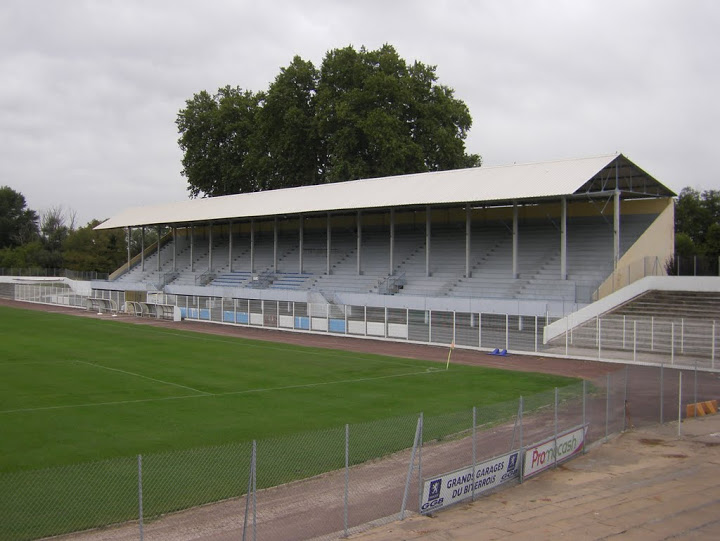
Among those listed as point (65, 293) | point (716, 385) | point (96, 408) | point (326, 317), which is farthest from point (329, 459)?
point (65, 293)

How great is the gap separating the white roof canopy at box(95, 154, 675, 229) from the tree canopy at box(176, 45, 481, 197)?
10.7m

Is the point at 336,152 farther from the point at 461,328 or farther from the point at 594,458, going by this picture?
the point at 594,458

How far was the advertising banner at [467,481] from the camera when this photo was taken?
12.7m

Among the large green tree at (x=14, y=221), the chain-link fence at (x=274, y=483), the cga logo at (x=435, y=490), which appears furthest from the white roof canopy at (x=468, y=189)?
the large green tree at (x=14, y=221)

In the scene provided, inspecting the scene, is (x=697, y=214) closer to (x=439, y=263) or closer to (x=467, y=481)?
(x=439, y=263)

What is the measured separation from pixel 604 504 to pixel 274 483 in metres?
6.60

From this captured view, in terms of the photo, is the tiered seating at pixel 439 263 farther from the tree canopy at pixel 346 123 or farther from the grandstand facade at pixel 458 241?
the tree canopy at pixel 346 123

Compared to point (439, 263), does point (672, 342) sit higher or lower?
lower

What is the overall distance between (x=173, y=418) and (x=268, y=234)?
5184cm

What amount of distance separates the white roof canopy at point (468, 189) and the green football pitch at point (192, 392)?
13906 millimetres

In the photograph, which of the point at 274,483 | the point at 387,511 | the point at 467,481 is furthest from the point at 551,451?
the point at 274,483

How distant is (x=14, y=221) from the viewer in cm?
12962

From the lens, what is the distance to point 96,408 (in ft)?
68.7

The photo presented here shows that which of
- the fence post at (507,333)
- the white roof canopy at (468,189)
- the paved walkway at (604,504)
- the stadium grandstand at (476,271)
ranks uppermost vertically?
the white roof canopy at (468,189)
